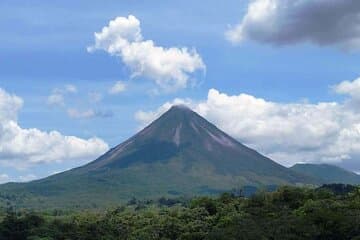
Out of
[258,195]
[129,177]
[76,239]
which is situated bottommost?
[76,239]

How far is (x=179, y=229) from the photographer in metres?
51.9

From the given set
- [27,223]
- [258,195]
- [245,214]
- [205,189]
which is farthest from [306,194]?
[205,189]

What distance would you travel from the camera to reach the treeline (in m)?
44.0

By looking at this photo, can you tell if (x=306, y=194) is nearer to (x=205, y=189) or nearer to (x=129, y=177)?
(x=205, y=189)

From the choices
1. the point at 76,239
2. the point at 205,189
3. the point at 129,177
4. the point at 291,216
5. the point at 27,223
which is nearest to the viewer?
the point at 291,216

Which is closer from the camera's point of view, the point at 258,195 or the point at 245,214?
the point at 245,214

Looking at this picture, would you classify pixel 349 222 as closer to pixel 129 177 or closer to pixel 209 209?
pixel 209 209

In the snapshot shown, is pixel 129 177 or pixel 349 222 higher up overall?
pixel 129 177

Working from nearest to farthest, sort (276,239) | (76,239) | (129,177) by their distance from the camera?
(276,239) → (76,239) → (129,177)

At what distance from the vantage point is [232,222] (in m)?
48.4

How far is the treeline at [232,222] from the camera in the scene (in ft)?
144

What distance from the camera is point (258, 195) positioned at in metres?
58.0

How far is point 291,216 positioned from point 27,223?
22.7 metres

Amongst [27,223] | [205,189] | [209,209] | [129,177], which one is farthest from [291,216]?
[129,177]
